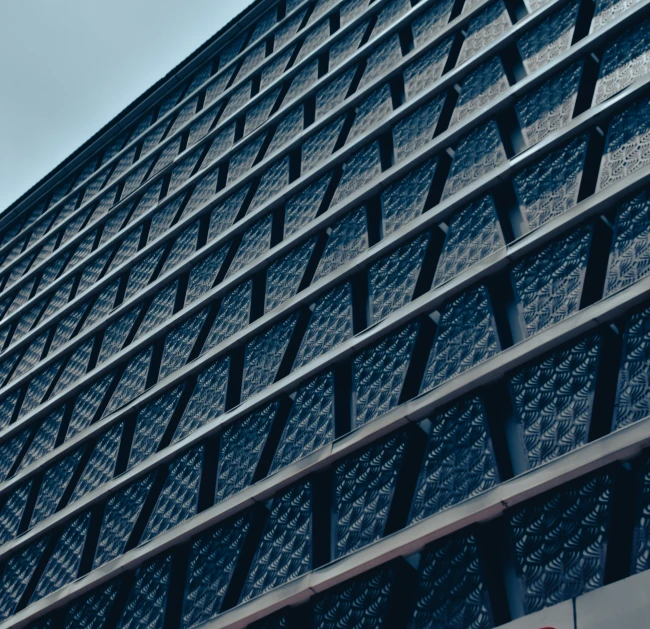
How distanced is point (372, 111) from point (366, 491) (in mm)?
10572

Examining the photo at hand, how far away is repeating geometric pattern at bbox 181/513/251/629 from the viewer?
41.9 ft

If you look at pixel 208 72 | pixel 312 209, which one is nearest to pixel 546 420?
pixel 312 209

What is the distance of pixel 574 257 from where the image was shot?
11711 mm

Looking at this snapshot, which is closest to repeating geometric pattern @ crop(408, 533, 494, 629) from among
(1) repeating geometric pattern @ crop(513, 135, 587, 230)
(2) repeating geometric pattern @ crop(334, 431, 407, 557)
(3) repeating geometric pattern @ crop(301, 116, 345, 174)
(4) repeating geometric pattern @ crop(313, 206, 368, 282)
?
(2) repeating geometric pattern @ crop(334, 431, 407, 557)

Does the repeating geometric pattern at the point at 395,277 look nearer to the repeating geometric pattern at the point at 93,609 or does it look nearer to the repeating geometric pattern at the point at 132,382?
the repeating geometric pattern at the point at 93,609

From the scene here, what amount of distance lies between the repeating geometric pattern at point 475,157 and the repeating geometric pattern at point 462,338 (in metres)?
2.88

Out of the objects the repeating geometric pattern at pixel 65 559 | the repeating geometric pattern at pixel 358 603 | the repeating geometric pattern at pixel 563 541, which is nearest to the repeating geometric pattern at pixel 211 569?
the repeating geometric pattern at pixel 358 603

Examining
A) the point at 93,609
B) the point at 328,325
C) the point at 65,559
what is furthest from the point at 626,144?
the point at 65,559

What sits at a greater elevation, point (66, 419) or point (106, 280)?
point (106, 280)

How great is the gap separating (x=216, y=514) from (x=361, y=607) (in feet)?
12.3

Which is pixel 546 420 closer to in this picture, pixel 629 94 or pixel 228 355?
pixel 629 94

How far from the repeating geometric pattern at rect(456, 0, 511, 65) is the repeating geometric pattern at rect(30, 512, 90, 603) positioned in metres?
11.5

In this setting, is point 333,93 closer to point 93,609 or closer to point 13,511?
point 13,511

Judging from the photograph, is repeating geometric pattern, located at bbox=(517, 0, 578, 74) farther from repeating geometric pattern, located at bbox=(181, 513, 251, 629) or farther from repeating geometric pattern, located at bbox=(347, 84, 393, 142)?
repeating geometric pattern, located at bbox=(181, 513, 251, 629)
